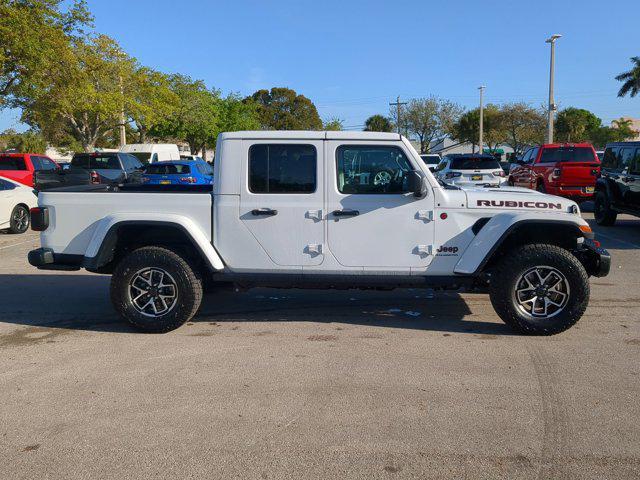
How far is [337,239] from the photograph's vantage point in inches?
225

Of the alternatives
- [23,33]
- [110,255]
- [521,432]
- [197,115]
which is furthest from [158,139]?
[521,432]

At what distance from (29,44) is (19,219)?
878cm

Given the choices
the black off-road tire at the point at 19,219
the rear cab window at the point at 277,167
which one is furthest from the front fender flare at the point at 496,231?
the black off-road tire at the point at 19,219

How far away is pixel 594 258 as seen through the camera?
19.2 ft

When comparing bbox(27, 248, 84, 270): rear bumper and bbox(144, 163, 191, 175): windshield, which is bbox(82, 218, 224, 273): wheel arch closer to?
bbox(27, 248, 84, 270): rear bumper

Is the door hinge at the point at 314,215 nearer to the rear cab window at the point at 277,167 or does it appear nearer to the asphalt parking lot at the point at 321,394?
the rear cab window at the point at 277,167

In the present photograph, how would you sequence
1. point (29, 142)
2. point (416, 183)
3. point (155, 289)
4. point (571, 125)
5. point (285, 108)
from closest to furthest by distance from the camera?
point (416, 183) → point (155, 289) → point (29, 142) → point (571, 125) → point (285, 108)

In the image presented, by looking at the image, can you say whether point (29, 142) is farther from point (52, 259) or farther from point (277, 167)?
point (277, 167)

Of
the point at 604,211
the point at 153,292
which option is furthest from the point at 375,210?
the point at 604,211

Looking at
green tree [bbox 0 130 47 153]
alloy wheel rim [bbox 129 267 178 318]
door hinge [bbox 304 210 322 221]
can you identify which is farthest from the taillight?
green tree [bbox 0 130 47 153]

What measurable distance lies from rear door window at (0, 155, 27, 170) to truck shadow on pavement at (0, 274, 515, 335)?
1004 cm

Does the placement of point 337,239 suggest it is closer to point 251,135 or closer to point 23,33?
point 251,135

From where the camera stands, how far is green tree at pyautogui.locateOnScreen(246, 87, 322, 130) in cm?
7775

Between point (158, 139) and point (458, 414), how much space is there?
49272mm
